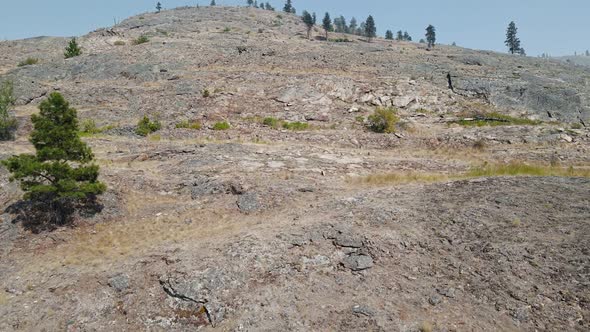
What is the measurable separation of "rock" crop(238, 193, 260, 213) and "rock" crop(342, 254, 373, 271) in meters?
5.58

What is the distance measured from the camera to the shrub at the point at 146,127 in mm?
31611

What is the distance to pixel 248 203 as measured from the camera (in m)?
18.4

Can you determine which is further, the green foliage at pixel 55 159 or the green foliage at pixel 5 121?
the green foliage at pixel 5 121

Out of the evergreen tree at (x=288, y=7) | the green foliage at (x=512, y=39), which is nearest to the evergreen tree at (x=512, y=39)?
the green foliage at (x=512, y=39)

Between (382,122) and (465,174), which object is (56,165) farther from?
(382,122)

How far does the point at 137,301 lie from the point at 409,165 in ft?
56.7

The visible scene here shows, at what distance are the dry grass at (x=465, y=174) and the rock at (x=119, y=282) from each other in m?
12.1

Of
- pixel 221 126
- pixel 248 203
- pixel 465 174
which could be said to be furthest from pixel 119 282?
pixel 221 126

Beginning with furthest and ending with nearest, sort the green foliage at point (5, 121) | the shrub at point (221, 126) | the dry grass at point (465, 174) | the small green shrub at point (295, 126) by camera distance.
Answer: the small green shrub at point (295, 126) < the shrub at point (221, 126) < the green foliage at point (5, 121) < the dry grass at point (465, 174)

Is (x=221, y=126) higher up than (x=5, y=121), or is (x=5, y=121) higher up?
(x=5, y=121)

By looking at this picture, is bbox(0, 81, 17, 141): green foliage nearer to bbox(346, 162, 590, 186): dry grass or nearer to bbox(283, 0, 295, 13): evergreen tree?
bbox(346, 162, 590, 186): dry grass

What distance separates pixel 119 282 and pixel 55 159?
265 inches

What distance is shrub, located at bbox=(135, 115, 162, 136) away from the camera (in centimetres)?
3161

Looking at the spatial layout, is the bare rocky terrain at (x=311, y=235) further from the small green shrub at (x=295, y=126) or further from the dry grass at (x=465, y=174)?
the small green shrub at (x=295, y=126)
